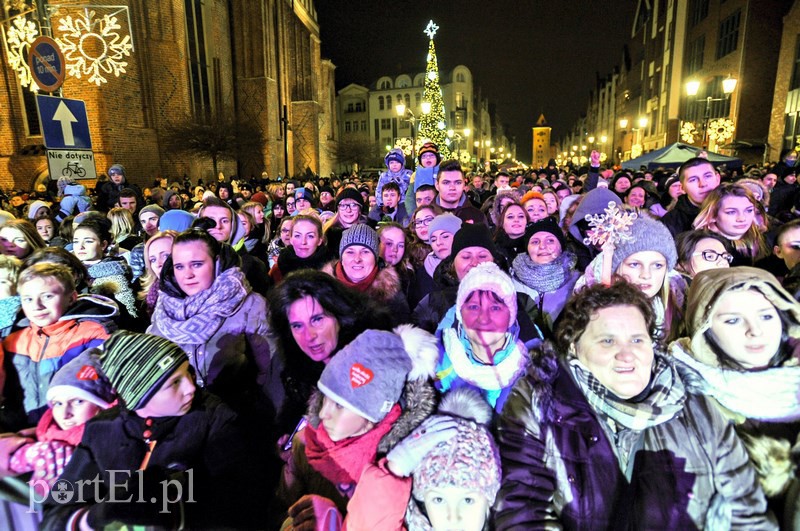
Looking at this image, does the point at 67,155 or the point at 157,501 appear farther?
the point at 67,155

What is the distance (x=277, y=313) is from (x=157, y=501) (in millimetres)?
1204

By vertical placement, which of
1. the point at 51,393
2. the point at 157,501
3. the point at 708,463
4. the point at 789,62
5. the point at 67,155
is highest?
the point at 789,62

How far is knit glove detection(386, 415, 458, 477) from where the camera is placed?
1.78 m

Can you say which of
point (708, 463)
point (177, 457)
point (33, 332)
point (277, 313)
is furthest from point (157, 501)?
point (708, 463)

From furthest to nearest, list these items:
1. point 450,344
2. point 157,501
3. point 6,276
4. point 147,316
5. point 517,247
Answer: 1. point 517,247
2. point 147,316
3. point 6,276
4. point 450,344
5. point 157,501

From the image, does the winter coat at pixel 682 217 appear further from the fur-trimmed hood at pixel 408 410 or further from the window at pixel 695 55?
the window at pixel 695 55

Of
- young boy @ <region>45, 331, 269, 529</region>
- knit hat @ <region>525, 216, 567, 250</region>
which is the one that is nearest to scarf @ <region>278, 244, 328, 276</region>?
knit hat @ <region>525, 216, 567, 250</region>

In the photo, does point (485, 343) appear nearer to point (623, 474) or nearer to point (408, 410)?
point (408, 410)

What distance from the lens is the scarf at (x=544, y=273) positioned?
3756mm

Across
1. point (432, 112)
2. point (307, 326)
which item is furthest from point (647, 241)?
point (432, 112)

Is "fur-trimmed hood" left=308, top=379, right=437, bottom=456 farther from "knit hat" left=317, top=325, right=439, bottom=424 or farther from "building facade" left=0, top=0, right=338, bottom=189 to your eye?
"building facade" left=0, top=0, right=338, bottom=189

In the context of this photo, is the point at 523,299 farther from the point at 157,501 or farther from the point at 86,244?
the point at 86,244

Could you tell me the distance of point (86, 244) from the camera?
14.6 feet

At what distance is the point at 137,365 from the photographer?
1.89m
